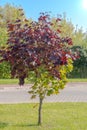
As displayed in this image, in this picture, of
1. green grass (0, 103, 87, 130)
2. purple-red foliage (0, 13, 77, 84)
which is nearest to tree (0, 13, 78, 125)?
purple-red foliage (0, 13, 77, 84)

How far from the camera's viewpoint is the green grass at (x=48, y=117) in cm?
931

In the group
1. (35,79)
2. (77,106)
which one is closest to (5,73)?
(77,106)

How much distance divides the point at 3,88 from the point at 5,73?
6.05m

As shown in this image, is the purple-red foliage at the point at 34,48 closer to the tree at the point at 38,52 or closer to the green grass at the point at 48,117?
the tree at the point at 38,52

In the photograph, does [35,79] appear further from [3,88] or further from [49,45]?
Result: [3,88]

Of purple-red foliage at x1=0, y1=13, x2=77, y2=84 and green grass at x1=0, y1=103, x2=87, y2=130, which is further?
green grass at x1=0, y1=103, x2=87, y2=130

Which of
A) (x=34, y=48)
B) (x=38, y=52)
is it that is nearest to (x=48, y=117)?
(x=38, y=52)

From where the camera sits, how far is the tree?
8.82 meters

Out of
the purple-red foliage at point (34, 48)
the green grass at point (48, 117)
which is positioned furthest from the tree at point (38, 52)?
the green grass at point (48, 117)

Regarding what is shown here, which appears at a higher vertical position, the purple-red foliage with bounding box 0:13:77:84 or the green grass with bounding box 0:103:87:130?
the purple-red foliage with bounding box 0:13:77:84

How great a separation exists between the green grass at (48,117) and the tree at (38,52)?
947 mm

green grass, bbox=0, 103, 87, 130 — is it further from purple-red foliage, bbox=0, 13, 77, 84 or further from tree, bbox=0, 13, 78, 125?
purple-red foliage, bbox=0, 13, 77, 84

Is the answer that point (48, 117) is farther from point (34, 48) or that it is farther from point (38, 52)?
point (34, 48)

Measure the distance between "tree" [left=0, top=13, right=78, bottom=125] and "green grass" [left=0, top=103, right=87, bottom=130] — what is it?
37.3 inches
